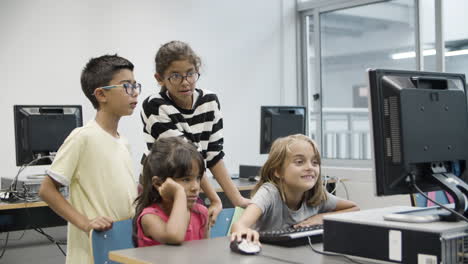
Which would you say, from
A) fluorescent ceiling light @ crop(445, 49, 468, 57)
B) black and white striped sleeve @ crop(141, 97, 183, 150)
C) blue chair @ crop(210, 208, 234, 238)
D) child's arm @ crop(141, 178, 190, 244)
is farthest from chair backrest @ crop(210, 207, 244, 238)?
fluorescent ceiling light @ crop(445, 49, 468, 57)

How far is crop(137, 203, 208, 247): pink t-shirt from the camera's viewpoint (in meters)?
1.98

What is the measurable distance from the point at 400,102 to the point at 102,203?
1119 mm

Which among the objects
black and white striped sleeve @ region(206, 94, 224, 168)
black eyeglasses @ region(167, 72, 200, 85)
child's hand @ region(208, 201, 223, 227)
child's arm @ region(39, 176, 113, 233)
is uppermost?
black eyeglasses @ region(167, 72, 200, 85)

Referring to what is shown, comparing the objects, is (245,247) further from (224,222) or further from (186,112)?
(186,112)

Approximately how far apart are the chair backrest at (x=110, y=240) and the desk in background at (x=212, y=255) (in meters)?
0.16

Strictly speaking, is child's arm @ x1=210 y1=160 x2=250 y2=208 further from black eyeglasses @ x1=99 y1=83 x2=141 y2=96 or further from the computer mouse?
the computer mouse

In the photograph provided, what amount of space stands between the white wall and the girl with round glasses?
2.68 meters

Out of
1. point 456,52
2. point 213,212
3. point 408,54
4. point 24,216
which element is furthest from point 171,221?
point 408,54

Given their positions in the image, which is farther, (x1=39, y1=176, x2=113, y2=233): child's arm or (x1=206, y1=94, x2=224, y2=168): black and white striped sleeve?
(x1=206, y1=94, x2=224, y2=168): black and white striped sleeve

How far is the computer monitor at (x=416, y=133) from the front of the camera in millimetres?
1598

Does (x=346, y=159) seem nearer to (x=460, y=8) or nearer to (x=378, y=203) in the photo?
(x=378, y=203)

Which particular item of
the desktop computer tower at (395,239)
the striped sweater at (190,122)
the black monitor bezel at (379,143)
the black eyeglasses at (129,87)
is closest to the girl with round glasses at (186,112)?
the striped sweater at (190,122)

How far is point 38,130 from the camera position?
3.71 m

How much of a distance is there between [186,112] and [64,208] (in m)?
0.62
